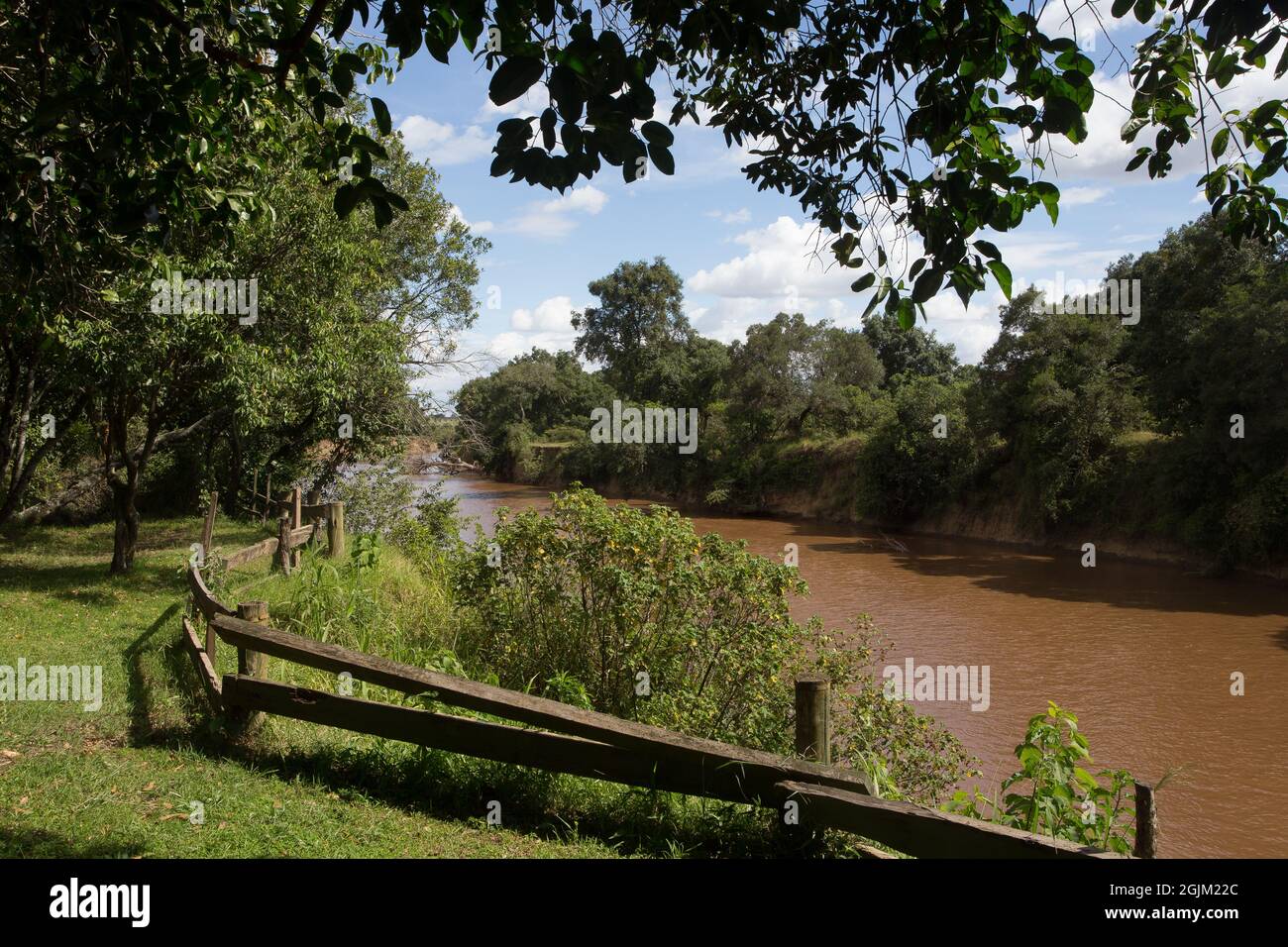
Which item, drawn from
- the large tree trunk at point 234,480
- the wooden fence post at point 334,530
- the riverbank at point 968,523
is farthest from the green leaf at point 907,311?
the riverbank at point 968,523

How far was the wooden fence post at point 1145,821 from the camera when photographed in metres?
3.72

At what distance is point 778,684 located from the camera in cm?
673

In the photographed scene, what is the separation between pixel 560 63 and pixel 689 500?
38586 mm

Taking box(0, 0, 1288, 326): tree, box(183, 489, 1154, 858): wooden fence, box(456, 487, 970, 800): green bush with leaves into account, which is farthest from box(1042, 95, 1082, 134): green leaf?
box(456, 487, 970, 800): green bush with leaves

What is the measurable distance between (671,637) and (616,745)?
2.64 m

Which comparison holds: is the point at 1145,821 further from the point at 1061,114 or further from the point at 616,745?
the point at 1061,114

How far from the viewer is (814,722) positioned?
4.30 metres

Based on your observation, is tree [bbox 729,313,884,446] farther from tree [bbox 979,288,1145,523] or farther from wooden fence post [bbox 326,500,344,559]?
wooden fence post [bbox 326,500,344,559]

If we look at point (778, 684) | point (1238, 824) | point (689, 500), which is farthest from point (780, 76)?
point (689, 500)

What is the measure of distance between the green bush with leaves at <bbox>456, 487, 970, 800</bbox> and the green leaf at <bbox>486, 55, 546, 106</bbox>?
15.2 ft

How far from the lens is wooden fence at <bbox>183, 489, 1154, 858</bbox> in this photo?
3436 millimetres

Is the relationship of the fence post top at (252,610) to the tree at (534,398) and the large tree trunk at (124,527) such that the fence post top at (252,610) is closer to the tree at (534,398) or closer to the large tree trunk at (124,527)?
the large tree trunk at (124,527)

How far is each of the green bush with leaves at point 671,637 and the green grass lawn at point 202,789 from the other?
6.03 ft

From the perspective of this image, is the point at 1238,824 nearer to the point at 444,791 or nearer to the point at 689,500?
the point at 444,791
